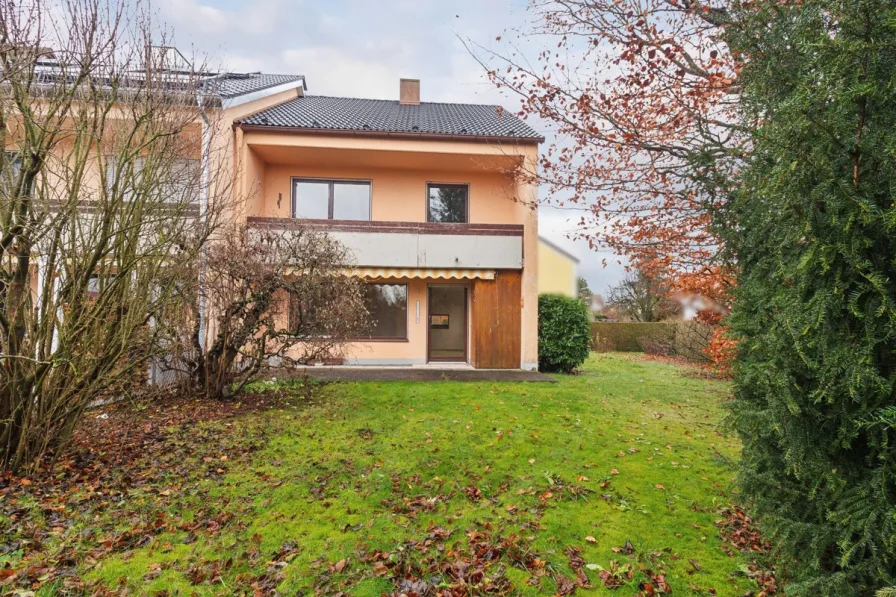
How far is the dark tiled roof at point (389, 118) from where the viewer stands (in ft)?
54.5

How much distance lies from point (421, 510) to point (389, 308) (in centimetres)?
1271

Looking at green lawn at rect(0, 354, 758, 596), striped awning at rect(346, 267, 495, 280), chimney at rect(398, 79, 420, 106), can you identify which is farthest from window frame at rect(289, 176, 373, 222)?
green lawn at rect(0, 354, 758, 596)

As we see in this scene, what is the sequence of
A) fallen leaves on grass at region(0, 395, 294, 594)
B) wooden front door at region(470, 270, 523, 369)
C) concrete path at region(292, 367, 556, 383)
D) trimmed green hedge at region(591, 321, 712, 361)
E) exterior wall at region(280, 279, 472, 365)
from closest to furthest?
fallen leaves on grass at region(0, 395, 294, 594) < concrete path at region(292, 367, 556, 383) < wooden front door at region(470, 270, 523, 369) < exterior wall at region(280, 279, 472, 365) < trimmed green hedge at region(591, 321, 712, 361)

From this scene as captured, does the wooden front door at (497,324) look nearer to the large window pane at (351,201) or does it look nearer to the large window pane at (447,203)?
the large window pane at (447,203)

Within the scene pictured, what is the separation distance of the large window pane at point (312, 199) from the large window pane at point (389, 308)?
3741 mm

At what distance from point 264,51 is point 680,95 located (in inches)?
434

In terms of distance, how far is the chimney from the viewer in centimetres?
2395

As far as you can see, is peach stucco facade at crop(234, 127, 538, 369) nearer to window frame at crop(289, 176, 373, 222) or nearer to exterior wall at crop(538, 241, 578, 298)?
window frame at crop(289, 176, 373, 222)

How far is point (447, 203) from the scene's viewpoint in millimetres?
18797

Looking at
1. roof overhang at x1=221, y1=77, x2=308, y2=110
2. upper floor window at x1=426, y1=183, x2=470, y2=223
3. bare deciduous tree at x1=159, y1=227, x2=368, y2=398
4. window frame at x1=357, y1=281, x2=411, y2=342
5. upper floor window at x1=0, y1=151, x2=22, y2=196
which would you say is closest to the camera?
upper floor window at x1=0, y1=151, x2=22, y2=196

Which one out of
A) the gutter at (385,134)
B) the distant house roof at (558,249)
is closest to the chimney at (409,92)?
the gutter at (385,134)

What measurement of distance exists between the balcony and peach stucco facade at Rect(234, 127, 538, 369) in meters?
0.82

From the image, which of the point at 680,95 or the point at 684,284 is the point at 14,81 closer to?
the point at 680,95

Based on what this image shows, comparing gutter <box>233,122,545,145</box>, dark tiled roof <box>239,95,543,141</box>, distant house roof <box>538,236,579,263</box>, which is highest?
dark tiled roof <box>239,95,543,141</box>
